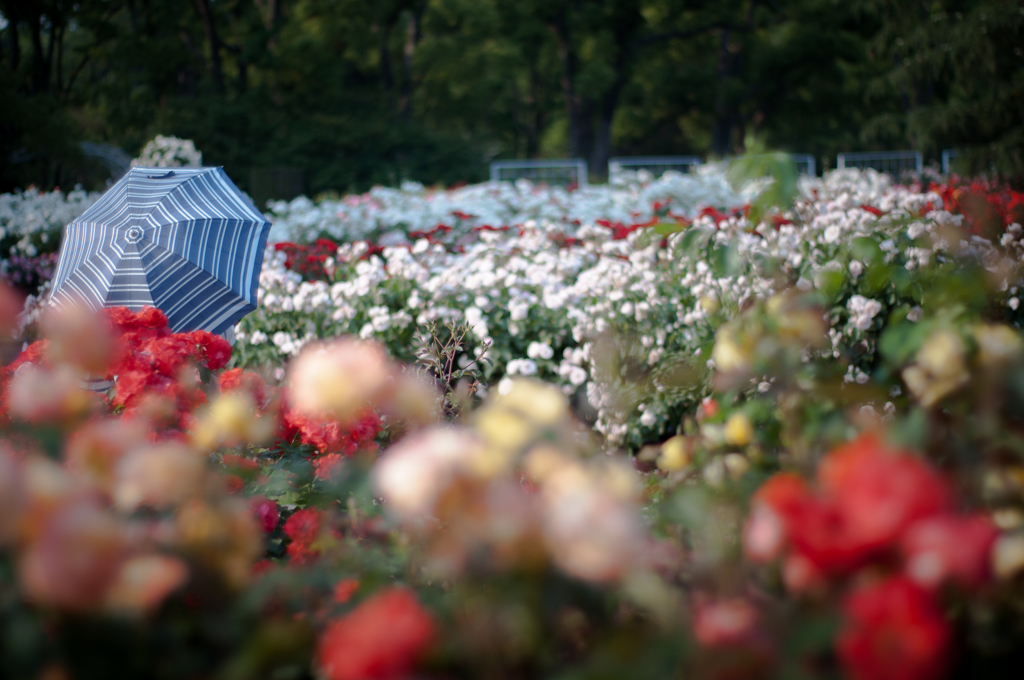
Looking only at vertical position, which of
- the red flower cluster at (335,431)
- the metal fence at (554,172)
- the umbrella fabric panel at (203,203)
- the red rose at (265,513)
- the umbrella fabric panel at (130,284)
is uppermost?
the metal fence at (554,172)

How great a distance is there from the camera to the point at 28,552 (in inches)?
33.7

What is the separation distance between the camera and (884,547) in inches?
31.9

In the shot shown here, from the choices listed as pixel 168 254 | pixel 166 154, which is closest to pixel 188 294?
pixel 168 254

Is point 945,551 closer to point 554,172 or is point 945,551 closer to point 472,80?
point 554,172

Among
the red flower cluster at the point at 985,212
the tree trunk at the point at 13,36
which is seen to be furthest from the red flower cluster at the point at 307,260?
the tree trunk at the point at 13,36

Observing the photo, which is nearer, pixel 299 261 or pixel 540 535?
pixel 540 535

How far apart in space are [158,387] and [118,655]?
1102mm

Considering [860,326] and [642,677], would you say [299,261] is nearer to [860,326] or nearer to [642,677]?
[860,326]

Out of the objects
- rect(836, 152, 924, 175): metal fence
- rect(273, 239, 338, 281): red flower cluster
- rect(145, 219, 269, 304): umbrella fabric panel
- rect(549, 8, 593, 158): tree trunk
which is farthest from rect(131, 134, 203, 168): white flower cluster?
rect(549, 8, 593, 158): tree trunk

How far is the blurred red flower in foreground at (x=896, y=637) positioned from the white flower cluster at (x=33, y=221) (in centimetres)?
847

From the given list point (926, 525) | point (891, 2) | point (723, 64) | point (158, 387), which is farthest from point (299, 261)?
point (723, 64)

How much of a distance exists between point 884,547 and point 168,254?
3124 mm

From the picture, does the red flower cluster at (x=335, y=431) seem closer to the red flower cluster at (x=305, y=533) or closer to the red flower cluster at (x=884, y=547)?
the red flower cluster at (x=305, y=533)

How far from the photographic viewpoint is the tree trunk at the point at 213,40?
17797 mm
